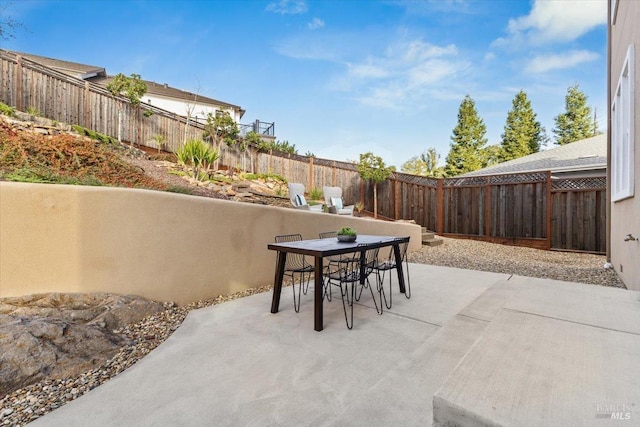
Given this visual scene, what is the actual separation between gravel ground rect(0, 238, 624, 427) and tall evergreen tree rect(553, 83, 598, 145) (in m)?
18.5

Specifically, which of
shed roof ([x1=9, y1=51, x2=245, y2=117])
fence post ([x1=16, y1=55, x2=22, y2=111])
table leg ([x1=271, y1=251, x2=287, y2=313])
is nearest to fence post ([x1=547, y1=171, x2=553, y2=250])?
table leg ([x1=271, y1=251, x2=287, y2=313])

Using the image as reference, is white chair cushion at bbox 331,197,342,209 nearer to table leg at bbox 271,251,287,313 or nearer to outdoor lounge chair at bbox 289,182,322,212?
outdoor lounge chair at bbox 289,182,322,212

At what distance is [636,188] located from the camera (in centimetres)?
311

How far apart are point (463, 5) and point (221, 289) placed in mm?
8935

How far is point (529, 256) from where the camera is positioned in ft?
22.4

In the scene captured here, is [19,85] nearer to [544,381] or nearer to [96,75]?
[544,381]

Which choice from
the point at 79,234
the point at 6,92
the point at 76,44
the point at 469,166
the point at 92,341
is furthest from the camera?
the point at 469,166

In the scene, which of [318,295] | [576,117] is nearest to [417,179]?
[318,295]

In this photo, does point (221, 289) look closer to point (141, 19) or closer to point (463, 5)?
point (463, 5)

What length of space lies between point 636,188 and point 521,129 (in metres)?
19.8

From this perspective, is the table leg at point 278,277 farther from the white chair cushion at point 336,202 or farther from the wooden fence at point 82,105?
the wooden fence at point 82,105

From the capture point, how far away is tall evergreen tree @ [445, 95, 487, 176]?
1939 cm

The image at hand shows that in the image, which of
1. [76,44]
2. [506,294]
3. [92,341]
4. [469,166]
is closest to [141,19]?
[76,44]

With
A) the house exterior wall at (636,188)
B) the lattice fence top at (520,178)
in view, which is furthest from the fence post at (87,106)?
the lattice fence top at (520,178)
